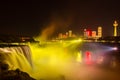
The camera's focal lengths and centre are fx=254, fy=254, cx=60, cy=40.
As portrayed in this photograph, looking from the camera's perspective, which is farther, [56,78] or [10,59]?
[56,78]

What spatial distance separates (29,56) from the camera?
126ft

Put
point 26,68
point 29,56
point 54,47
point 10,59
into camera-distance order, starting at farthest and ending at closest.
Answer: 1. point 54,47
2. point 29,56
3. point 26,68
4. point 10,59

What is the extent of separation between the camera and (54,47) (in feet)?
263

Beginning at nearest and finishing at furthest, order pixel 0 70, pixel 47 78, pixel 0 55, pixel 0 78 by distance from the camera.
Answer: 1. pixel 0 78
2. pixel 0 70
3. pixel 0 55
4. pixel 47 78

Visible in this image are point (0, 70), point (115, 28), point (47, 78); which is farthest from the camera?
point (115, 28)

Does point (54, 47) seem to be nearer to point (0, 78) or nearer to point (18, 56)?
point (18, 56)

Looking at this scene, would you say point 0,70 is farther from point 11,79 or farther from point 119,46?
point 119,46

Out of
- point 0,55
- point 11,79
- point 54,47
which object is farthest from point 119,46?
point 11,79

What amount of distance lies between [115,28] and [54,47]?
8079 cm

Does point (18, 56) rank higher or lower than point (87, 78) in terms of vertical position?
higher

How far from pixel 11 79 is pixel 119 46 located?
6823 cm

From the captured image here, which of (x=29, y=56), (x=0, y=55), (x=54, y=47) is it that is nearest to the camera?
(x=0, y=55)

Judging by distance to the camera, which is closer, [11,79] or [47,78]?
[11,79]

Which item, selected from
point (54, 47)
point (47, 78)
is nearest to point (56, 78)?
point (47, 78)
